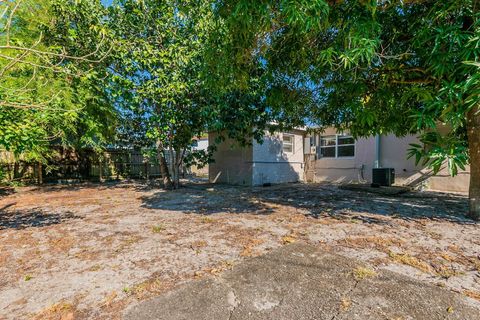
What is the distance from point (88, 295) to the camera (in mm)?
2395

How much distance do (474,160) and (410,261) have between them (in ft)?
11.1

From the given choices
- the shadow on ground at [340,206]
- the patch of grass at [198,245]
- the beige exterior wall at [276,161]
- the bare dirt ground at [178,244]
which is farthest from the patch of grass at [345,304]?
the beige exterior wall at [276,161]

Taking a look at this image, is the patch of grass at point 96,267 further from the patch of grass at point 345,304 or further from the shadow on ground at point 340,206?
the shadow on ground at point 340,206

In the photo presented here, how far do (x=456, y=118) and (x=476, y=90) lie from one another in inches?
21.0

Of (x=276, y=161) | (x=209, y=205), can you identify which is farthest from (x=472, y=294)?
(x=276, y=161)

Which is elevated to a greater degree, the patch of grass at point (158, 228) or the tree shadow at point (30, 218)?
the patch of grass at point (158, 228)

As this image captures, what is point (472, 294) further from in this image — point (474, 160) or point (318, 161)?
point (318, 161)

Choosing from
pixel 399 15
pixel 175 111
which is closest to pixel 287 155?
pixel 175 111

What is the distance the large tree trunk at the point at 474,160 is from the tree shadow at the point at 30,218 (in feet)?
27.3

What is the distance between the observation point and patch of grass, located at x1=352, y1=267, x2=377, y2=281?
102 inches

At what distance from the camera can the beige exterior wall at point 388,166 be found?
9.30 m

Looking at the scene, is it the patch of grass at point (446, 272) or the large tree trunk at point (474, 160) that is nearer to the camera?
the patch of grass at point (446, 272)

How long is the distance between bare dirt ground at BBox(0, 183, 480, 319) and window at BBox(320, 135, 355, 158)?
5.81 metres

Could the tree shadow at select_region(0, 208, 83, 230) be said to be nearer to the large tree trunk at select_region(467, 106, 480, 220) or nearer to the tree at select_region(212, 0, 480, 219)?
the tree at select_region(212, 0, 480, 219)
